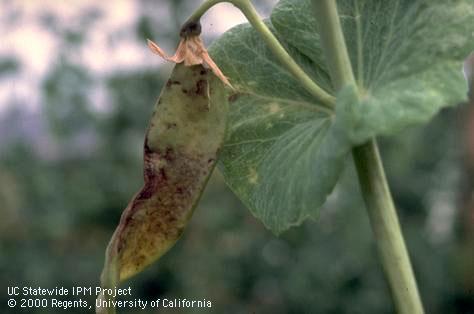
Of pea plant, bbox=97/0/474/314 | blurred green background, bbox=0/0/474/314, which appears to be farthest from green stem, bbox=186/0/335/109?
blurred green background, bbox=0/0/474/314

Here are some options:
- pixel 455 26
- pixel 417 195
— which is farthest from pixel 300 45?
pixel 417 195

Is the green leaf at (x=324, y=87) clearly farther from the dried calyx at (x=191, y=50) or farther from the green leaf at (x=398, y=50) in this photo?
the dried calyx at (x=191, y=50)

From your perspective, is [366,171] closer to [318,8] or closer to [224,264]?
[318,8]

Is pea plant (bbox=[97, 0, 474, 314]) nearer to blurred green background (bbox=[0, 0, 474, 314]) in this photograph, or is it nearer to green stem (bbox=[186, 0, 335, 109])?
green stem (bbox=[186, 0, 335, 109])

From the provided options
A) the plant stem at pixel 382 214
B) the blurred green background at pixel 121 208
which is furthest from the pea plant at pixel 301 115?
the blurred green background at pixel 121 208

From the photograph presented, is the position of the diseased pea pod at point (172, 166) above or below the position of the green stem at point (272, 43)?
below

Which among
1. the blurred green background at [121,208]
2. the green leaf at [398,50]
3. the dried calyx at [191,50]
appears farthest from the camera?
the blurred green background at [121,208]
